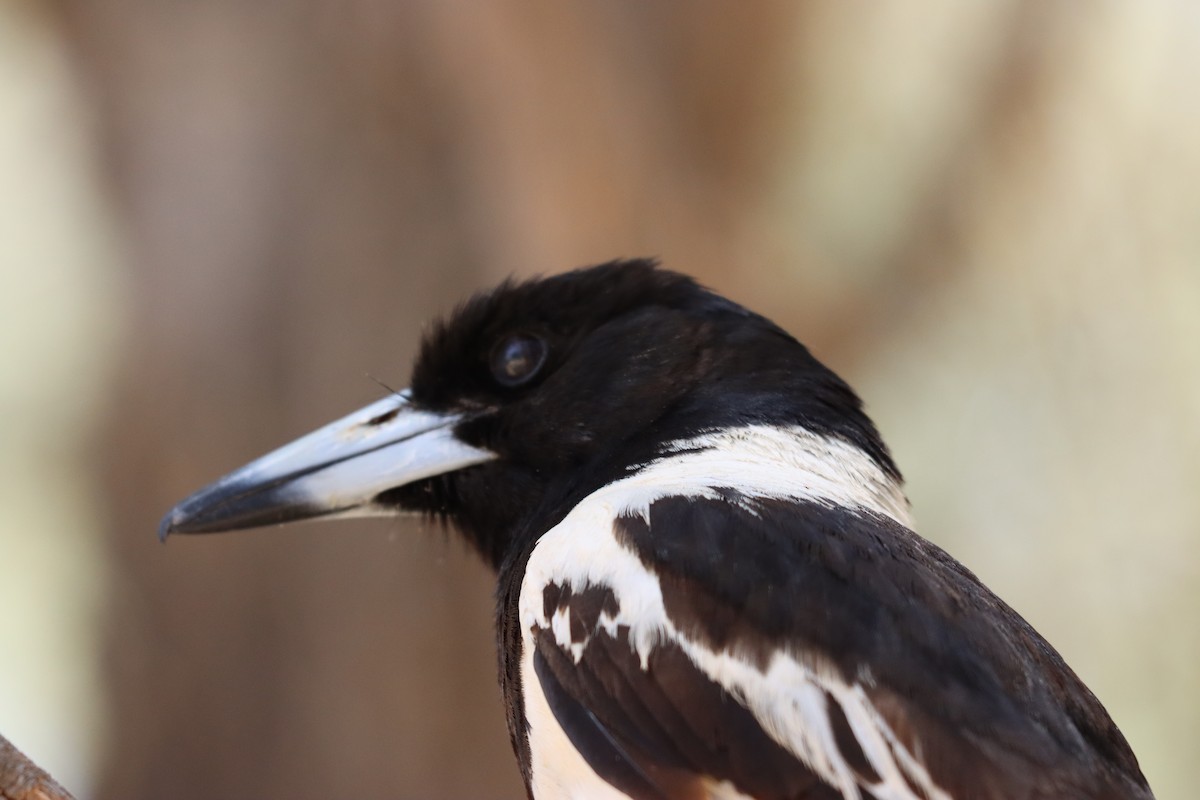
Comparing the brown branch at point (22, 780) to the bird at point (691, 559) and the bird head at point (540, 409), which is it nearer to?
the bird at point (691, 559)

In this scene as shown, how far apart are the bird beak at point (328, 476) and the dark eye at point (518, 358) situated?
0.08m

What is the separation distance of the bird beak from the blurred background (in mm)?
981

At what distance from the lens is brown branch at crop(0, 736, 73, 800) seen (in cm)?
94

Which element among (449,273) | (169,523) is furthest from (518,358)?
(449,273)

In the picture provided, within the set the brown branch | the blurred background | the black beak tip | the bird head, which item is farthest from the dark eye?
the blurred background

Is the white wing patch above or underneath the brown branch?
above

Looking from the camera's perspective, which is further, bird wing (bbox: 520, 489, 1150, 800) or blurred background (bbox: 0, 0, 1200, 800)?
blurred background (bbox: 0, 0, 1200, 800)

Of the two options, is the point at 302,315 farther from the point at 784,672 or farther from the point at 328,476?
the point at 784,672

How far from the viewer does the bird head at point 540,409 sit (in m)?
1.45

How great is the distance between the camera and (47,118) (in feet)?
10.5

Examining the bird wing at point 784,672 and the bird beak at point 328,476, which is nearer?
the bird wing at point 784,672

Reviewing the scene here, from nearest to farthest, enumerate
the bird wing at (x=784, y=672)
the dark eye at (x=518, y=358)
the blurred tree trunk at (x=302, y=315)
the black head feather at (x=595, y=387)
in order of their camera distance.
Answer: the bird wing at (x=784, y=672)
the black head feather at (x=595, y=387)
the dark eye at (x=518, y=358)
the blurred tree trunk at (x=302, y=315)

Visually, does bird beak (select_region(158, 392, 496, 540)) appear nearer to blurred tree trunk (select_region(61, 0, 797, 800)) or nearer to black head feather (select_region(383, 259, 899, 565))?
black head feather (select_region(383, 259, 899, 565))

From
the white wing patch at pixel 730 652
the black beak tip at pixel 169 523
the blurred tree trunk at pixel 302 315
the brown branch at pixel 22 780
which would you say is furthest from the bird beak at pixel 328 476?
the blurred tree trunk at pixel 302 315
